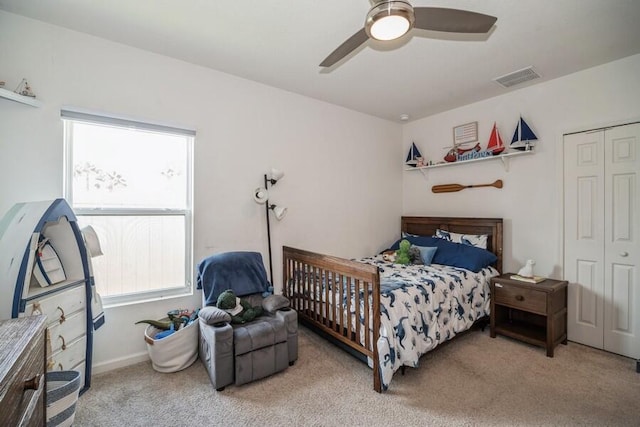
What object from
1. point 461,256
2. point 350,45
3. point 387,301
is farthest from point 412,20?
point 461,256

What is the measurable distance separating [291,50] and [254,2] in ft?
1.86

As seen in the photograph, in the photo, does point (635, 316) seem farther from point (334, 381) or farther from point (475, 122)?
point (334, 381)

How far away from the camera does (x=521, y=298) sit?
2.72 m

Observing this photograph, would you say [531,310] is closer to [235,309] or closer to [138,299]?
[235,309]

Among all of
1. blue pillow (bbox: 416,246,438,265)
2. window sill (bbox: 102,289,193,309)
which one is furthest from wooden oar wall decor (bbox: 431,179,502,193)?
window sill (bbox: 102,289,193,309)

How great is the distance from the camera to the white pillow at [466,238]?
3.29 meters

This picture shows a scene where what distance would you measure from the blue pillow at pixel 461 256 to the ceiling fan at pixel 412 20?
2.23 m

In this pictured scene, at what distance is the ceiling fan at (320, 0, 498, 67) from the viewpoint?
4.25 ft

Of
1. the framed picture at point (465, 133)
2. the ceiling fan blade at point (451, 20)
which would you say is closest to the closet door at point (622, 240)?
the framed picture at point (465, 133)

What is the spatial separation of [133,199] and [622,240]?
4.19m

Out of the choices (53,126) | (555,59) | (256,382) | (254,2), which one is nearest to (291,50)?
(254,2)

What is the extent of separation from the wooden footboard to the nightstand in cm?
156

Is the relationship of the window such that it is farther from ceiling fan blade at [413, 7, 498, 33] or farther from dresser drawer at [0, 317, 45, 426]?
ceiling fan blade at [413, 7, 498, 33]

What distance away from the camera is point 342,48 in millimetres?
1721
